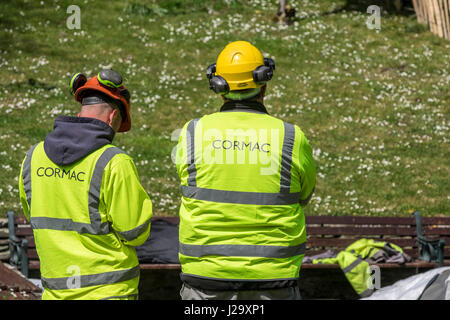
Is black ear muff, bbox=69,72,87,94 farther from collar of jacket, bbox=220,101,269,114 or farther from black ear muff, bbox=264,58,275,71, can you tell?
black ear muff, bbox=264,58,275,71

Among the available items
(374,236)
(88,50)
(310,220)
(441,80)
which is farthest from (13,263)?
(441,80)

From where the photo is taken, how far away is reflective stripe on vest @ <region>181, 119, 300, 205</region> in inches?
139

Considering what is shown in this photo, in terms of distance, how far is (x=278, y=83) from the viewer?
15.0m

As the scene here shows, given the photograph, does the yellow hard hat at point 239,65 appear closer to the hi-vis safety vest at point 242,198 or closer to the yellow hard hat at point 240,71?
the yellow hard hat at point 240,71

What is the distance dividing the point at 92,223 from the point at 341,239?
5.67 m

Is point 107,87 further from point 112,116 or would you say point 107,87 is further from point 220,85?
point 220,85

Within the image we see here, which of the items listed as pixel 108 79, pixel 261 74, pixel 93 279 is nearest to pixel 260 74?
pixel 261 74

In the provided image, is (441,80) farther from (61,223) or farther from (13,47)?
Answer: (61,223)

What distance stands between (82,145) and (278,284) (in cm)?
127

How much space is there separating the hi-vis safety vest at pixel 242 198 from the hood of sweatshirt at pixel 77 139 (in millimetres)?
452

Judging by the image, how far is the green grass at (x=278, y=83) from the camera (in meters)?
11.2

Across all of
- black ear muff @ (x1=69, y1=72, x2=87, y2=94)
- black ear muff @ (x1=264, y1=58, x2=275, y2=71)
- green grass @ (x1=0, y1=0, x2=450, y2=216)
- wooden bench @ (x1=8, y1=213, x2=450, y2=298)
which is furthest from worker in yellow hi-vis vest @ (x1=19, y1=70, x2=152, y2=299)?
green grass @ (x1=0, y1=0, x2=450, y2=216)

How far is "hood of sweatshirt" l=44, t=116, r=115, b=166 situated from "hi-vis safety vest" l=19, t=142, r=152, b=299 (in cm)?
4

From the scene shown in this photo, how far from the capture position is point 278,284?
11.6 ft
